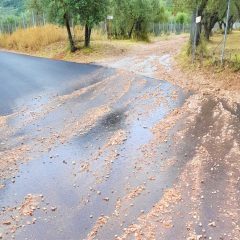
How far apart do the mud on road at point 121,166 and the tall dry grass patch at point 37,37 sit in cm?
1325

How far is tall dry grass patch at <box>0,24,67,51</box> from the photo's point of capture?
25.8 metres

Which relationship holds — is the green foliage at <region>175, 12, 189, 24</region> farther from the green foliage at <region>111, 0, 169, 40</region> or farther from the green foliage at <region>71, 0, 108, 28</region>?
the green foliage at <region>71, 0, 108, 28</region>

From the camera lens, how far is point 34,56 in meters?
23.4

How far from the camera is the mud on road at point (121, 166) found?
5.80 m

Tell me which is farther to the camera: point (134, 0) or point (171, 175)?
point (134, 0)

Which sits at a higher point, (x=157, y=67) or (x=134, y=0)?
(x=134, y=0)

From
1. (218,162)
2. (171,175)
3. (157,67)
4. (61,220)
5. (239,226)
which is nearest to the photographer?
(239,226)

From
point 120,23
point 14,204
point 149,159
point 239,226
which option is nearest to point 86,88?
point 149,159

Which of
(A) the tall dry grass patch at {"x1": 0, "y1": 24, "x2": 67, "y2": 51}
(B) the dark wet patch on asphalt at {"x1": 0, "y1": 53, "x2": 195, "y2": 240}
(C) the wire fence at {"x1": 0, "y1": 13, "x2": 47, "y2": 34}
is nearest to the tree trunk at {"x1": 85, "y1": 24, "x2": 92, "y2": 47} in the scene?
(A) the tall dry grass patch at {"x1": 0, "y1": 24, "x2": 67, "y2": 51}

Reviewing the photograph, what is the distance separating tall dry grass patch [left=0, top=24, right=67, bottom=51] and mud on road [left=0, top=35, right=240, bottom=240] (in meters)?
13.3

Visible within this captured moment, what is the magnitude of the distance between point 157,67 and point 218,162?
10.2m

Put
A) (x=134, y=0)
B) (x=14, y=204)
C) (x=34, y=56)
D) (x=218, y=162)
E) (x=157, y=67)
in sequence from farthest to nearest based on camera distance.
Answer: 1. (x=134, y=0)
2. (x=34, y=56)
3. (x=157, y=67)
4. (x=218, y=162)
5. (x=14, y=204)

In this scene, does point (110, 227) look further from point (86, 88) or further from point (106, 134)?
point (86, 88)

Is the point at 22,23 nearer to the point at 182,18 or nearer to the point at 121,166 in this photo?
the point at 121,166
